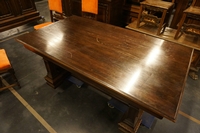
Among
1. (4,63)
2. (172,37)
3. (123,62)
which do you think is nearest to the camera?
(123,62)

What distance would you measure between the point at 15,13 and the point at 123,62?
11.0ft

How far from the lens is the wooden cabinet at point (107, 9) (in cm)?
256

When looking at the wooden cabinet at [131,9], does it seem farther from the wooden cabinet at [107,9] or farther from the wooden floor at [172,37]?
the wooden floor at [172,37]

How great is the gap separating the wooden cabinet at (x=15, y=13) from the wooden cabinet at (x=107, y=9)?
112 cm

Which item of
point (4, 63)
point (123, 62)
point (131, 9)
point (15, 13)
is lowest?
point (4, 63)

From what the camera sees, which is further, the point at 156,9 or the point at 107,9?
the point at 107,9

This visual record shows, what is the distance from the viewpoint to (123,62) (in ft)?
4.00

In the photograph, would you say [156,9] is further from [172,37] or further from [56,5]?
[56,5]

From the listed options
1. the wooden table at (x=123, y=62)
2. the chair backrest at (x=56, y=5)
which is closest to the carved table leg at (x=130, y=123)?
the wooden table at (x=123, y=62)

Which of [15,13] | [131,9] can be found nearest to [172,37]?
[131,9]

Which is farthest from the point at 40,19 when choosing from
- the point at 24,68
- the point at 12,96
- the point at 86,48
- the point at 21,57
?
the point at 86,48

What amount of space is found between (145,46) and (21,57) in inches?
92.4

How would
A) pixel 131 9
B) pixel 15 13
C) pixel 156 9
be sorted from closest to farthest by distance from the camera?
1. pixel 156 9
2. pixel 131 9
3. pixel 15 13

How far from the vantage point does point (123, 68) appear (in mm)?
1147
